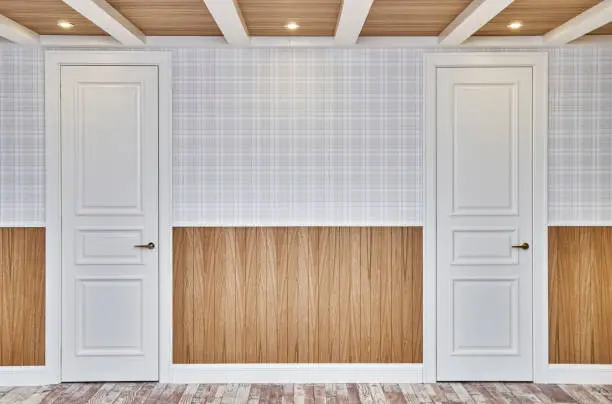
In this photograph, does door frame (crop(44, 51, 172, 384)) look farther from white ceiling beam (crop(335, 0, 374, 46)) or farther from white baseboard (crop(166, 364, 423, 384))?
white ceiling beam (crop(335, 0, 374, 46))

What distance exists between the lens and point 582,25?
358 cm

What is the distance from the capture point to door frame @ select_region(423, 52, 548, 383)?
4.08 metres

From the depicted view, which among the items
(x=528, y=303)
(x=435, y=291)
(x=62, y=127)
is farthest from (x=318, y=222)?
(x=62, y=127)

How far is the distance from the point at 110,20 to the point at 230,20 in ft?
2.21

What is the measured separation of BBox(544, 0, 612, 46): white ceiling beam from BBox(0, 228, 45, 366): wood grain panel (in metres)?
3.63

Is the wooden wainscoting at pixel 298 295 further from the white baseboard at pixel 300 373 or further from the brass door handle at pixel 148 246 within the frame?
the brass door handle at pixel 148 246

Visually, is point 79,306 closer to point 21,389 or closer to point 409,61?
point 21,389

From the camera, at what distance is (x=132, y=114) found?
13.4 ft

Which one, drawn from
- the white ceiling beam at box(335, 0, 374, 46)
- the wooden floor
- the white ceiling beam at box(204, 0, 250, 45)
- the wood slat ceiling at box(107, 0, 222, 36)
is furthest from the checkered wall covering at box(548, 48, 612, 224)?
the wood slat ceiling at box(107, 0, 222, 36)

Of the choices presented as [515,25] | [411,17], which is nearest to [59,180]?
[411,17]

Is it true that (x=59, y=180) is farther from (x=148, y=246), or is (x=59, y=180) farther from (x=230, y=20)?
(x=230, y=20)

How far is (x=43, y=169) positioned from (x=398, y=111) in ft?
8.00

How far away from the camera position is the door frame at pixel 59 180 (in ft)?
13.3

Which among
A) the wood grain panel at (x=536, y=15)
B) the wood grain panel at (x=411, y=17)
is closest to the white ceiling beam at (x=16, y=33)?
the wood grain panel at (x=411, y=17)
